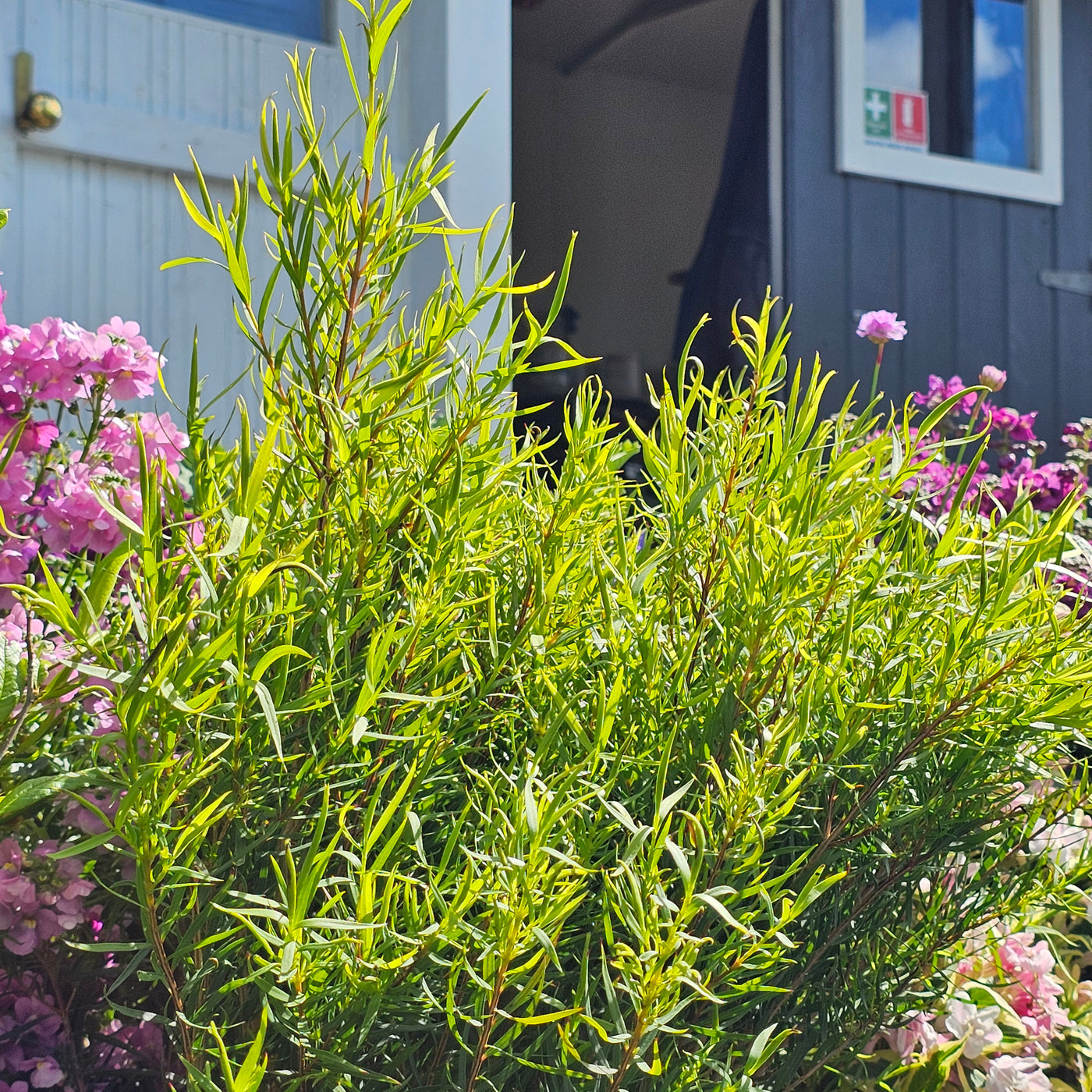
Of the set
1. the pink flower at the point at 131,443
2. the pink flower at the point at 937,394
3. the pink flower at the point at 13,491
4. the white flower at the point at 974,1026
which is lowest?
the white flower at the point at 974,1026

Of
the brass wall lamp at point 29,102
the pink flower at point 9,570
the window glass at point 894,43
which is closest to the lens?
the pink flower at point 9,570

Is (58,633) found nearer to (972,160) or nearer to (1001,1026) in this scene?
(1001,1026)

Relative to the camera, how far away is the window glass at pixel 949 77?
3.35 metres

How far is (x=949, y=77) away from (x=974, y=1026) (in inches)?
131

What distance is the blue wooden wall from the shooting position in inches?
126

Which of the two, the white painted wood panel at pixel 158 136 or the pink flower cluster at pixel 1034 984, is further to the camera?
the white painted wood panel at pixel 158 136

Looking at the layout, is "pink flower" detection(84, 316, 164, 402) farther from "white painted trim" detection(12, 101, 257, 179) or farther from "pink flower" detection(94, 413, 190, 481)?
"white painted trim" detection(12, 101, 257, 179)

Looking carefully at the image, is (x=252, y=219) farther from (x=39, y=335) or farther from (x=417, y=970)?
(x=417, y=970)

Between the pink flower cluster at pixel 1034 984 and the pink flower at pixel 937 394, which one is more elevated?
the pink flower at pixel 937 394

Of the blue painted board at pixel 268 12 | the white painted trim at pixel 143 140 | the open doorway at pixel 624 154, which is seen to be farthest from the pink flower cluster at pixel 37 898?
the open doorway at pixel 624 154

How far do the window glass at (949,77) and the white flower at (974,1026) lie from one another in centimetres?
295

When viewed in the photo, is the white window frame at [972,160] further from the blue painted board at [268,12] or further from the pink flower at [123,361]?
the pink flower at [123,361]

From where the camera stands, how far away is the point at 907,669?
0.58 metres

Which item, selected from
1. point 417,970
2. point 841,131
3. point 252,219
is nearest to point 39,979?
point 417,970
